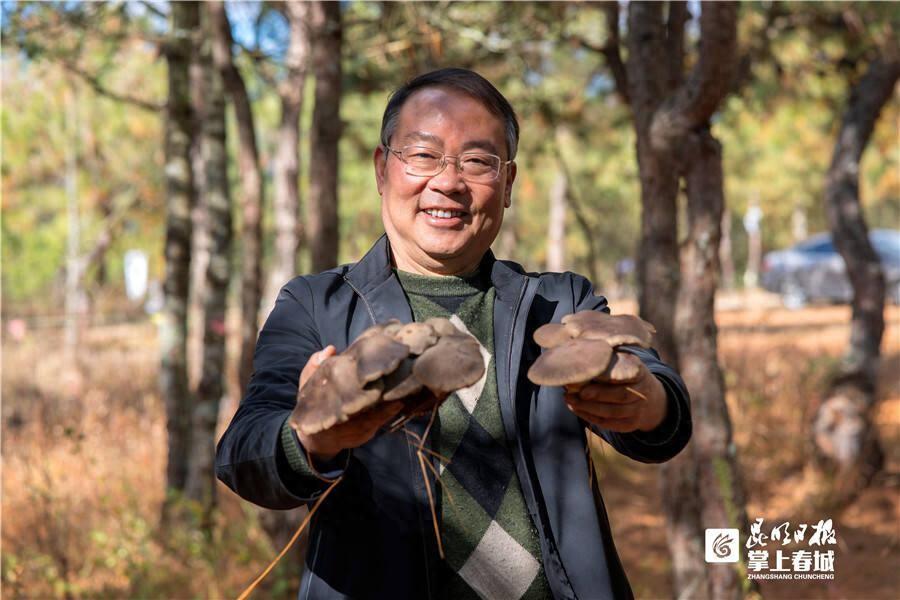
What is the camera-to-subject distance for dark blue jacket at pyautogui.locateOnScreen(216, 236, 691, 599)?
5.29ft

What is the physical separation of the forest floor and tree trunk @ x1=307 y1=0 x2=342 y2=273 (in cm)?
155

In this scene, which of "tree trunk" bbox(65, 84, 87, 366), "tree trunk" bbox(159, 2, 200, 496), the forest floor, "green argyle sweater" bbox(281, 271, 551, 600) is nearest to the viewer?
"green argyle sweater" bbox(281, 271, 551, 600)

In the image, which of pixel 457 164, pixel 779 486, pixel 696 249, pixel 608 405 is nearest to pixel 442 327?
pixel 608 405

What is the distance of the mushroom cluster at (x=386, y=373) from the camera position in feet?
4.33

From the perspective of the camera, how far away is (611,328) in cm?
150

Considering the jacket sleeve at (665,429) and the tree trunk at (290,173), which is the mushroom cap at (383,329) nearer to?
the jacket sleeve at (665,429)

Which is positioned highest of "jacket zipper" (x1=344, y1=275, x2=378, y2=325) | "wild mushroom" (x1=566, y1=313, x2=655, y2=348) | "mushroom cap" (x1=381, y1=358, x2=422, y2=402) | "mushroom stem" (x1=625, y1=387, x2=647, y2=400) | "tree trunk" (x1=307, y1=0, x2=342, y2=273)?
"tree trunk" (x1=307, y1=0, x2=342, y2=273)

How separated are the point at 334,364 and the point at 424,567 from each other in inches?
18.7

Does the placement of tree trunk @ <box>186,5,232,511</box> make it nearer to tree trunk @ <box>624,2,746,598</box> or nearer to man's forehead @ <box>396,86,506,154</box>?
tree trunk @ <box>624,2,746,598</box>

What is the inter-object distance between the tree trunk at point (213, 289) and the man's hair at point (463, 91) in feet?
11.0

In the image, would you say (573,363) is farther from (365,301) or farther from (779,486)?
(779,486)

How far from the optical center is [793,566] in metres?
4.65

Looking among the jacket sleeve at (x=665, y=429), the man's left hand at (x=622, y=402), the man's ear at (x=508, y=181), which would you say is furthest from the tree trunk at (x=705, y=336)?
the man's left hand at (x=622, y=402)

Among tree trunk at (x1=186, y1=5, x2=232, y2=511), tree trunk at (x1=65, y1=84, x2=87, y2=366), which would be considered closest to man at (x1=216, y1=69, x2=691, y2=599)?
tree trunk at (x1=186, y1=5, x2=232, y2=511)
